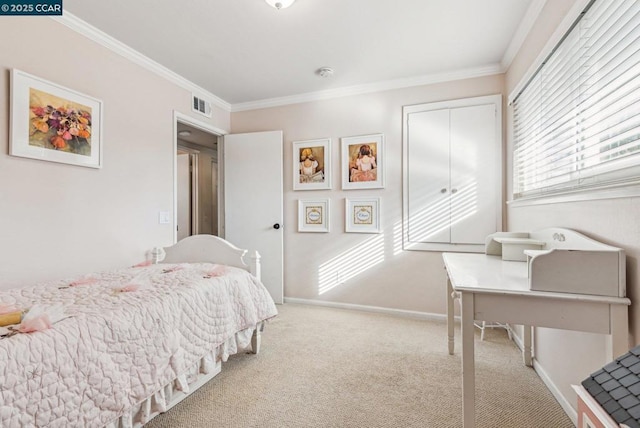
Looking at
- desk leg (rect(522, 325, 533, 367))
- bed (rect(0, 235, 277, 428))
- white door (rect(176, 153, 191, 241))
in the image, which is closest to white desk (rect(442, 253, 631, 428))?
desk leg (rect(522, 325, 533, 367))

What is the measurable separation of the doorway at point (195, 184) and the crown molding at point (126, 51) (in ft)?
4.61

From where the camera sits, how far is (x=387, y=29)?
7.29 feet

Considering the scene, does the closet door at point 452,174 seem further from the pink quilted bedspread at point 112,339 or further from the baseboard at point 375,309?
the pink quilted bedspread at point 112,339

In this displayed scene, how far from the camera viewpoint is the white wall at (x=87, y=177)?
1.81 meters

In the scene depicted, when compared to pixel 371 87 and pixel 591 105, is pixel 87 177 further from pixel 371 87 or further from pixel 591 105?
pixel 591 105

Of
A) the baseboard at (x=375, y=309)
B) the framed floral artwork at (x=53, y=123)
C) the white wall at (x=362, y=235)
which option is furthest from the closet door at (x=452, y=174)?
the framed floral artwork at (x=53, y=123)

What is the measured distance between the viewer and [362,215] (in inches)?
127

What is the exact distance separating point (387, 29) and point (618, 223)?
6.28 ft

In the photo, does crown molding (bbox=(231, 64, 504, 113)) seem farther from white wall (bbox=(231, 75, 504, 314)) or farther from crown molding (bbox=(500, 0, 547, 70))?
crown molding (bbox=(500, 0, 547, 70))

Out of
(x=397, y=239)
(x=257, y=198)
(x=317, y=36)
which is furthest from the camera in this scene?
(x=257, y=198)

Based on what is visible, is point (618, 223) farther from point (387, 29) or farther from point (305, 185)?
point (305, 185)

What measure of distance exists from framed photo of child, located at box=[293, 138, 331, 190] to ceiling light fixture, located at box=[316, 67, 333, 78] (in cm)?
68

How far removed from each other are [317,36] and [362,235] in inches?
76.7

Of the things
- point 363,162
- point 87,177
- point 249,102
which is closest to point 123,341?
point 87,177
